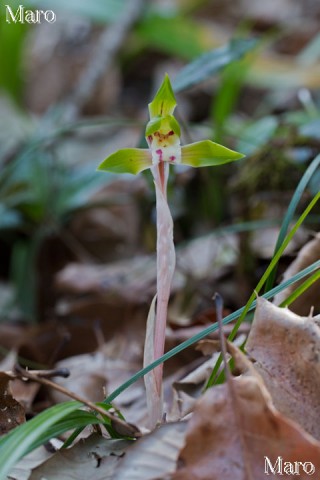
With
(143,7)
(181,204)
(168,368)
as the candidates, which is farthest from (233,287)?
(143,7)

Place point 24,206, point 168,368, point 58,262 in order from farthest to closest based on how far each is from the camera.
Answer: point 58,262, point 24,206, point 168,368

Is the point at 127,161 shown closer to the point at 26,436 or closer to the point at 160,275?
the point at 160,275

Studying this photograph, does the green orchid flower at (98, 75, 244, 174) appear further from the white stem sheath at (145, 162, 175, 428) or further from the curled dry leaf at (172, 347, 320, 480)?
the curled dry leaf at (172, 347, 320, 480)

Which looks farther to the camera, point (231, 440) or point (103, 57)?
point (103, 57)

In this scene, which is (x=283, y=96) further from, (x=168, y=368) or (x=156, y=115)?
(x=156, y=115)

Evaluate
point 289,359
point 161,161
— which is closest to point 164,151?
point 161,161

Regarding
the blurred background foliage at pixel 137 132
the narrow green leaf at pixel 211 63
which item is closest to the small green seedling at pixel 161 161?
the blurred background foliage at pixel 137 132
